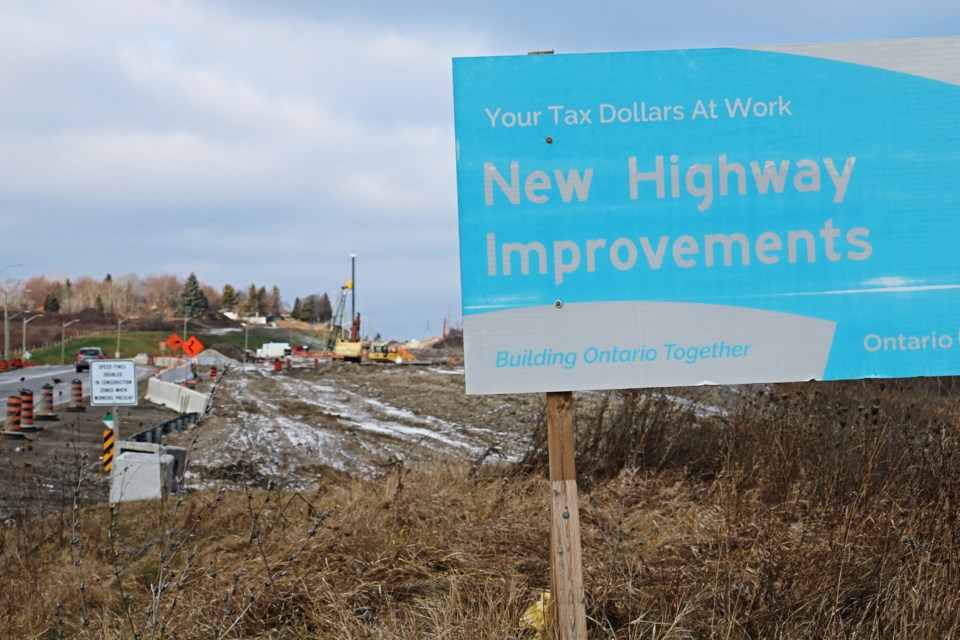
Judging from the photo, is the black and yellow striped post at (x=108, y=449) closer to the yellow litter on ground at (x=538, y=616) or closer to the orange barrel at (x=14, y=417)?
the orange barrel at (x=14, y=417)

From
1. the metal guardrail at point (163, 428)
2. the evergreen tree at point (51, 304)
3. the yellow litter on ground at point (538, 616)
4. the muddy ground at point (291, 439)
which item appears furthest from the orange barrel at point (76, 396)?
the evergreen tree at point (51, 304)

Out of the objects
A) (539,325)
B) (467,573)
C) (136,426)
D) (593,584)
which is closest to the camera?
(539,325)

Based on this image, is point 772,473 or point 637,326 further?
point 772,473

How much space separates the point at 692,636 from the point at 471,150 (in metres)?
2.57

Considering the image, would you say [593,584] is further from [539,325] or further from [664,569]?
[539,325]

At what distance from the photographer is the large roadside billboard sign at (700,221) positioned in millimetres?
4168

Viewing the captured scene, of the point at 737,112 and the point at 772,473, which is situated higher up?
the point at 737,112

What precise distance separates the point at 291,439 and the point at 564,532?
55.4 feet

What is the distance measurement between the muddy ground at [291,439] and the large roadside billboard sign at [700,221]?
4.07m

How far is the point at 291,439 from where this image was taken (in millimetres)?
20266

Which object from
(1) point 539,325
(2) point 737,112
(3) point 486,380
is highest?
(2) point 737,112

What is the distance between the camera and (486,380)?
4164mm

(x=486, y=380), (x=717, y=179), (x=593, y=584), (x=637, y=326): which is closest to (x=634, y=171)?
(x=717, y=179)

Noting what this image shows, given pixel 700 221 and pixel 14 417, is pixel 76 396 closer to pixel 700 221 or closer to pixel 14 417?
pixel 14 417
